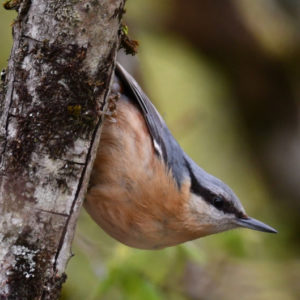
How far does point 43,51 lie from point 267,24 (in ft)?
14.1

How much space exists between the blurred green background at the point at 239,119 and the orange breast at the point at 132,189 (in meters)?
1.02

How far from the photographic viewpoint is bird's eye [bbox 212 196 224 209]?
341cm

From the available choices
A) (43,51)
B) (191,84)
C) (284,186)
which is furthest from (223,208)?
(191,84)

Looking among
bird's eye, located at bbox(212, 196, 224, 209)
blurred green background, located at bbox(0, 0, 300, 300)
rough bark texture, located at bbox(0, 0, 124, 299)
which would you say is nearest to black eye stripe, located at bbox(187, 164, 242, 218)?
bird's eye, located at bbox(212, 196, 224, 209)

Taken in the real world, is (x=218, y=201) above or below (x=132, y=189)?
below

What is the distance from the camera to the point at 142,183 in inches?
119

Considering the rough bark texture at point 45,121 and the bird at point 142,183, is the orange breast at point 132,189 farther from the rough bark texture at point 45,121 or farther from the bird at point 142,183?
the rough bark texture at point 45,121

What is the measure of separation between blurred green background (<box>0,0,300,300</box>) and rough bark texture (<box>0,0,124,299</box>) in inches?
79.3

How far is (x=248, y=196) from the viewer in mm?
6531

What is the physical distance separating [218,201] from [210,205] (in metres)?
0.06

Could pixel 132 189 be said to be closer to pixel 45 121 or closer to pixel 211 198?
pixel 211 198

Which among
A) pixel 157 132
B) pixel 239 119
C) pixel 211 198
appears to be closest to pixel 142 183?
pixel 157 132

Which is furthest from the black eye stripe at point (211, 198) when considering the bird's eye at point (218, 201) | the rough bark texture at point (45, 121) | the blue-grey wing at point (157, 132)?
the rough bark texture at point (45, 121)

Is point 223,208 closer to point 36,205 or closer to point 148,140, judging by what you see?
point 148,140
